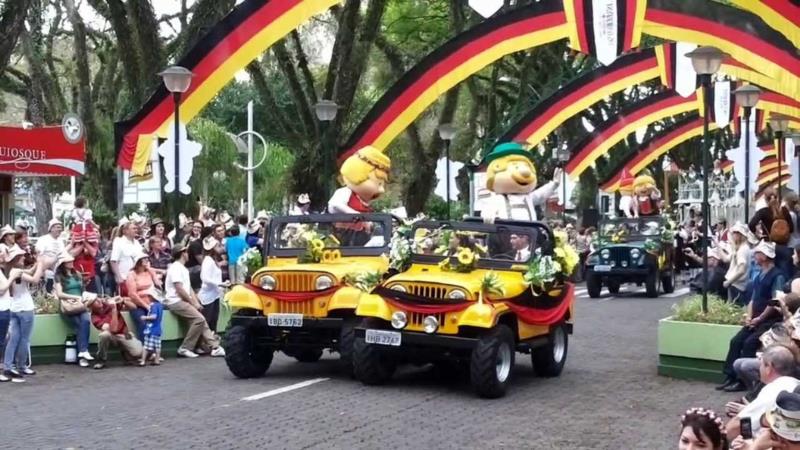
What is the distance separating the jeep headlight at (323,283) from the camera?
1173 cm

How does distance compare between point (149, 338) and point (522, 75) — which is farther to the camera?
point (522, 75)

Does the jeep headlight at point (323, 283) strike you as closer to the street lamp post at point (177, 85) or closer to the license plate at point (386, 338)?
the license plate at point (386, 338)

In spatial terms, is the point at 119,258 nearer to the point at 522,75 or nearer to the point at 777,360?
the point at 777,360

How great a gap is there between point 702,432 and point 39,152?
20.9m

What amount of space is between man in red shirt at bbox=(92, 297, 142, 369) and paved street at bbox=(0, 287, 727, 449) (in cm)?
37

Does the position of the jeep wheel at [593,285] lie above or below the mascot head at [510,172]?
below

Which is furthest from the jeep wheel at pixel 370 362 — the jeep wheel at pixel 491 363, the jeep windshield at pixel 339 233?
the jeep windshield at pixel 339 233

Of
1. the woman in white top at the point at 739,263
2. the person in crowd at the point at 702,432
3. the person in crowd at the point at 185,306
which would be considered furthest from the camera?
the person in crowd at the point at 185,306

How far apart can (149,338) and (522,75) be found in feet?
70.5

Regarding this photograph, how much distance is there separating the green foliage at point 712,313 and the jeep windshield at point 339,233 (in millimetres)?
3430

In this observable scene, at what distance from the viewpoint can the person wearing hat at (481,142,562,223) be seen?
1305cm

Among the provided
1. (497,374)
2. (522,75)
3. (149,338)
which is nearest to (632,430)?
(497,374)

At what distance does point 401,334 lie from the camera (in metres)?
10.8

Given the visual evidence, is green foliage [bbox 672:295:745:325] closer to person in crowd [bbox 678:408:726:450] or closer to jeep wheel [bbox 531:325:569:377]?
jeep wheel [bbox 531:325:569:377]
